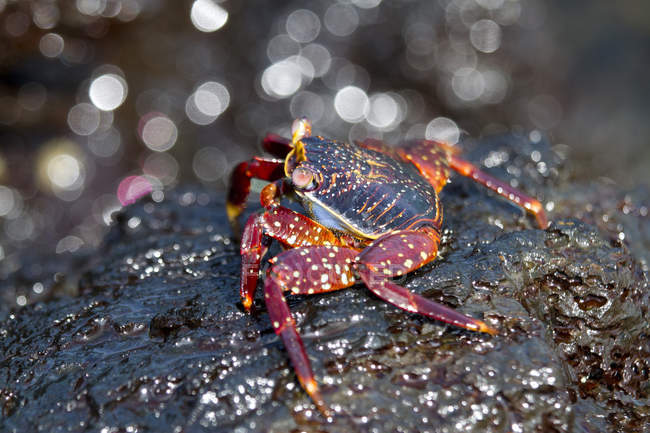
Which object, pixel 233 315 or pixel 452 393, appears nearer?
pixel 452 393

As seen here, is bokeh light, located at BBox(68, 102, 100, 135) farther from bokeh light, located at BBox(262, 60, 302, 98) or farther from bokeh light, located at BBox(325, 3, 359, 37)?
bokeh light, located at BBox(325, 3, 359, 37)

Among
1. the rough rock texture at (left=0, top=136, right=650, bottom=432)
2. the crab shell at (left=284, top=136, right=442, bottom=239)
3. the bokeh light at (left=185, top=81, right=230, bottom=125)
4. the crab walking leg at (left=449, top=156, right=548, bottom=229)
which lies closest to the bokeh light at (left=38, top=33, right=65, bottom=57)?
the bokeh light at (left=185, top=81, right=230, bottom=125)

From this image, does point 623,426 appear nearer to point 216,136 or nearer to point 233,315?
point 233,315

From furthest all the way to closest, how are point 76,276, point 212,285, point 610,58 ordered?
point 610,58
point 76,276
point 212,285

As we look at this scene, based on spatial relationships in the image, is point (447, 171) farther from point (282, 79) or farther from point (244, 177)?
point (282, 79)

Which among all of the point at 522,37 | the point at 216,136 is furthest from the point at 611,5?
the point at 216,136

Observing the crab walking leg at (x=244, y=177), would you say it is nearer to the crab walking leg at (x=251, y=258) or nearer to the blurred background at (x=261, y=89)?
the crab walking leg at (x=251, y=258)

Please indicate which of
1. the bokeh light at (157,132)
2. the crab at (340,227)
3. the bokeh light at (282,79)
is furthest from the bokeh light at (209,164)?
the crab at (340,227)
